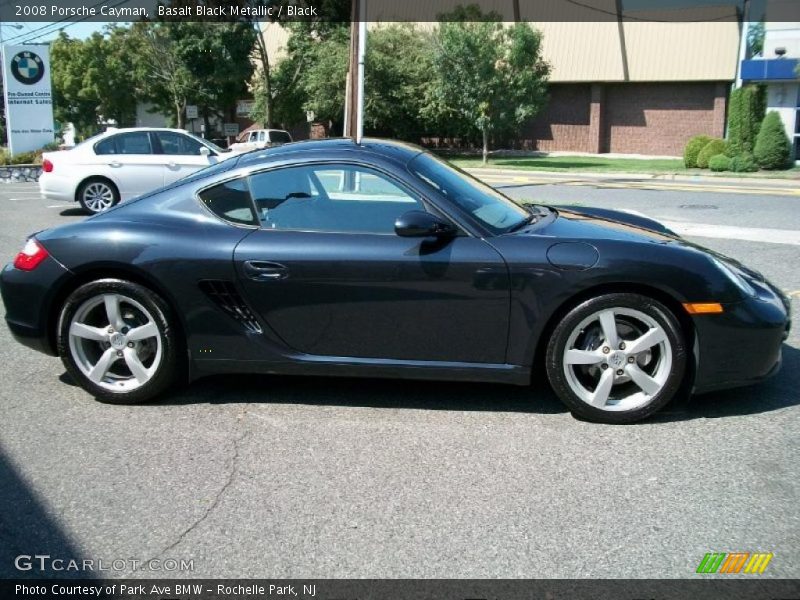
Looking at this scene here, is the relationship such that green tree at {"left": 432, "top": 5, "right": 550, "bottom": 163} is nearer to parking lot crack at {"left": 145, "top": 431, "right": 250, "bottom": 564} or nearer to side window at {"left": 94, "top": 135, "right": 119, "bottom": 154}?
side window at {"left": 94, "top": 135, "right": 119, "bottom": 154}

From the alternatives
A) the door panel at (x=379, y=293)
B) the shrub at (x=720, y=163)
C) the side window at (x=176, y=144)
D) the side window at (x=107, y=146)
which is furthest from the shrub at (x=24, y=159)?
the door panel at (x=379, y=293)

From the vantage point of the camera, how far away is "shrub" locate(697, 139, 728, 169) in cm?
Result: 2733

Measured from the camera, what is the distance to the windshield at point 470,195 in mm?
4375

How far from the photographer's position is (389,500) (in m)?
3.40

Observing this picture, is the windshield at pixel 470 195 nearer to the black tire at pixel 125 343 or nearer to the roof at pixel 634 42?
the black tire at pixel 125 343

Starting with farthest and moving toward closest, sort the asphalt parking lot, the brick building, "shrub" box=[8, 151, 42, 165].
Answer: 1. the brick building
2. "shrub" box=[8, 151, 42, 165]
3. the asphalt parking lot

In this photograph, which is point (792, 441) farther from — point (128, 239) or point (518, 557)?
point (128, 239)

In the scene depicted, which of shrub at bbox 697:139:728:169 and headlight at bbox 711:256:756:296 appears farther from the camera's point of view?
shrub at bbox 697:139:728:169

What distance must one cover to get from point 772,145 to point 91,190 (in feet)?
68.4

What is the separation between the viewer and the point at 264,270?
169 inches

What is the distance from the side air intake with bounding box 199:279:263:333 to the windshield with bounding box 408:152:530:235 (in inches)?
48.0

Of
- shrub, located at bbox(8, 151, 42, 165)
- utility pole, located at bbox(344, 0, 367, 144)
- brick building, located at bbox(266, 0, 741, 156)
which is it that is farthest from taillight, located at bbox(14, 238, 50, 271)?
brick building, located at bbox(266, 0, 741, 156)

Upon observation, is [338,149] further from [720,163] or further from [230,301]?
[720,163]

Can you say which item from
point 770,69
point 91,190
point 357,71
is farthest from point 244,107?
point 91,190
